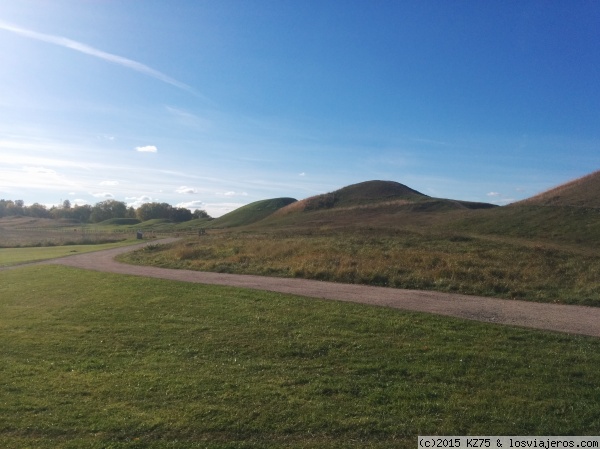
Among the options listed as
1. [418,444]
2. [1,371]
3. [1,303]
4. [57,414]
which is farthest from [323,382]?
[1,303]

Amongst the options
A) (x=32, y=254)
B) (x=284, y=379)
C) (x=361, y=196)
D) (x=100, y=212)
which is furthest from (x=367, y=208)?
(x=100, y=212)

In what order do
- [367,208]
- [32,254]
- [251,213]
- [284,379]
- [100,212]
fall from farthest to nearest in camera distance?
[100,212] → [251,213] → [367,208] → [32,254] → [284,379]

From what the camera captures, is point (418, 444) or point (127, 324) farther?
point (127, 324)

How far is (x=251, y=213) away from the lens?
104 metres

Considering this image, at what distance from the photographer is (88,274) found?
2092cm

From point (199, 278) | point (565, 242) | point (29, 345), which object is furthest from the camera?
point (565, 242)

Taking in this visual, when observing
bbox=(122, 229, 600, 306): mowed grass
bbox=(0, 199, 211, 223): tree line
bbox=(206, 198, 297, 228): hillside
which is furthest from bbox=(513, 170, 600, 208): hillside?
bbox=(0, 199, 211, 223): tree line

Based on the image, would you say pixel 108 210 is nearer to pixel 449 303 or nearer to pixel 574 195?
pixel 574 195

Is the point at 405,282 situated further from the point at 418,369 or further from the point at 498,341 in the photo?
the point at 418,369

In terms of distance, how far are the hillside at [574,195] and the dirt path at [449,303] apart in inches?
1403

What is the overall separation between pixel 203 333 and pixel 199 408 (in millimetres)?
3917

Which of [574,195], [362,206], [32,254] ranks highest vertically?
[574,195]

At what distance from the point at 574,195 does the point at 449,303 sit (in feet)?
141

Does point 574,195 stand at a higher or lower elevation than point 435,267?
higher
